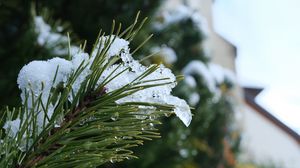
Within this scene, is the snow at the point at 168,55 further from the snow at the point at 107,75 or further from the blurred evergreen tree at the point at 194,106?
the snow at the point at 107,75

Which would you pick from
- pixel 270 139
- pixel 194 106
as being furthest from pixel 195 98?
pixel 270 139

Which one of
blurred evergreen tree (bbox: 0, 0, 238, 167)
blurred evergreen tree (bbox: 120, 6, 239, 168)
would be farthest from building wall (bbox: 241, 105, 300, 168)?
blurred evergreen tree (bbox: 0, 0, 238, 167)

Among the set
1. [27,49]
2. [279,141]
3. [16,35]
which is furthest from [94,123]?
[279,141]

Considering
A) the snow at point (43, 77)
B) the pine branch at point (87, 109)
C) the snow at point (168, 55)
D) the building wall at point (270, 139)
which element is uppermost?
the building wall at point (270, 139)

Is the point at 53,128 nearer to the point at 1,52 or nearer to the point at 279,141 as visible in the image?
the point at 1,52

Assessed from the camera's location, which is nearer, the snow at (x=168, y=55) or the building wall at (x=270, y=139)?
the snow at (x=168, y=55)

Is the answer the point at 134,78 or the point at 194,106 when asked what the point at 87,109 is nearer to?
the point at 134,78

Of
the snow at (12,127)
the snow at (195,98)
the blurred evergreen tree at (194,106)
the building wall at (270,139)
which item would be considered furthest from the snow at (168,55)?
the building wall at (270,139)

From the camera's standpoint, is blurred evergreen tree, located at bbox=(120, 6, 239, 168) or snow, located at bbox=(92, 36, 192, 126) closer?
snow, located at bbox=(92, 36, 192, 126)

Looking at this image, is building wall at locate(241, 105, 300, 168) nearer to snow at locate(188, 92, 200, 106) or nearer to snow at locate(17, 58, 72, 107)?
snow at locate(188, 92, 200, 106)

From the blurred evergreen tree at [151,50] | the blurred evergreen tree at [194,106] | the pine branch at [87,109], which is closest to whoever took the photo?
the pine branch at [87,109]

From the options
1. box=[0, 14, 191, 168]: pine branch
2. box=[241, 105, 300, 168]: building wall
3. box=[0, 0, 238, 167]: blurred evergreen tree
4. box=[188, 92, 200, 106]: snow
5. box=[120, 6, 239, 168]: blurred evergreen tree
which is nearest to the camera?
box=[0, 14, 191, 168]: pine branch
